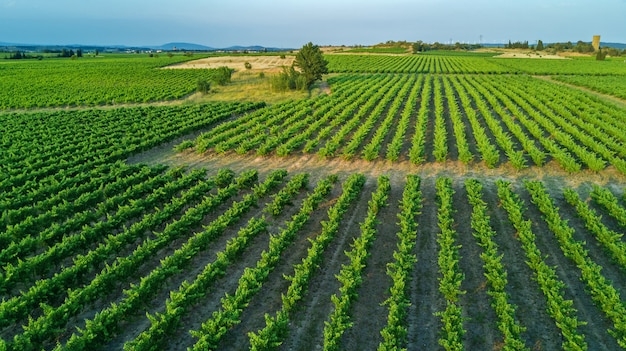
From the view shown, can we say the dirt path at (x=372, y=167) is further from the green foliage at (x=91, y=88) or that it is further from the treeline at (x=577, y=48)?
the treeline at (x=577, y=48)

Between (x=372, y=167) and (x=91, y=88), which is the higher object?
(x=91, y=88)

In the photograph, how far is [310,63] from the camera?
4616 cm

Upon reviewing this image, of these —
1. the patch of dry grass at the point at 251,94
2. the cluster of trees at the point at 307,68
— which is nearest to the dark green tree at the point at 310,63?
the cluster of trees at the point at 307,68

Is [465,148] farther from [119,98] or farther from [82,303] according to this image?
[119,98]

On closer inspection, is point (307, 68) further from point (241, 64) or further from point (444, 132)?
point (241, 64)

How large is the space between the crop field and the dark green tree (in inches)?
928

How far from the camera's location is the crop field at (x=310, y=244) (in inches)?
330

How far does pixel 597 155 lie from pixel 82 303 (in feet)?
74.7

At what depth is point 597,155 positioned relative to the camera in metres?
20.0

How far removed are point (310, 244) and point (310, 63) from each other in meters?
37.2

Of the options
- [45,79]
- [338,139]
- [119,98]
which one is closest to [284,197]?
[338,139]

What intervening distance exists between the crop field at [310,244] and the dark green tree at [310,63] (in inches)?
928

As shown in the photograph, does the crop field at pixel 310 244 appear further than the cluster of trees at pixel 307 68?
No

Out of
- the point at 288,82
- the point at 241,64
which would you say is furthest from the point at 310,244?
the point at 241,64
